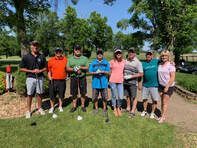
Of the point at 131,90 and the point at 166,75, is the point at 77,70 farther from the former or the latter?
the point at 166,75

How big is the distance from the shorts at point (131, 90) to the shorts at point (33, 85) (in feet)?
7.43

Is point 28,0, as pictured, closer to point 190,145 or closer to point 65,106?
point 65,106

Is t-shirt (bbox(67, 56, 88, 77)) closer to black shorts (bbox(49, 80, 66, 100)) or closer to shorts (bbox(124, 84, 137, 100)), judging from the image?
black shorts (bbox(49, 80, 66, 100))

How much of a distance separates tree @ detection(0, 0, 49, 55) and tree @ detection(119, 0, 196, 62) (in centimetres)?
1047

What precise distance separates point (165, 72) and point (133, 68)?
35.7 inches

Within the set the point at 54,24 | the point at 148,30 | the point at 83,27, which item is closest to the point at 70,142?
the point at 148,30

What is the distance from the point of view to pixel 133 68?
31.3 feet

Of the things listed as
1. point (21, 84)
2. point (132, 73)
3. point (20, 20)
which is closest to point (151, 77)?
point (132, 73)

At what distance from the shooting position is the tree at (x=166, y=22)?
28.8 meters

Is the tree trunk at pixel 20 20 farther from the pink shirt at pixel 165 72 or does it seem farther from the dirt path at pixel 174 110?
the pink shirt at pixel 165 72

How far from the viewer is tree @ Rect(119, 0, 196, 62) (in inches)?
1132

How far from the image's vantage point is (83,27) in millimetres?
54188

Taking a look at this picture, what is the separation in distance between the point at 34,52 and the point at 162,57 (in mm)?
3263

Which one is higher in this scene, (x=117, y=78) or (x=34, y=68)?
(x=34, y=68)
